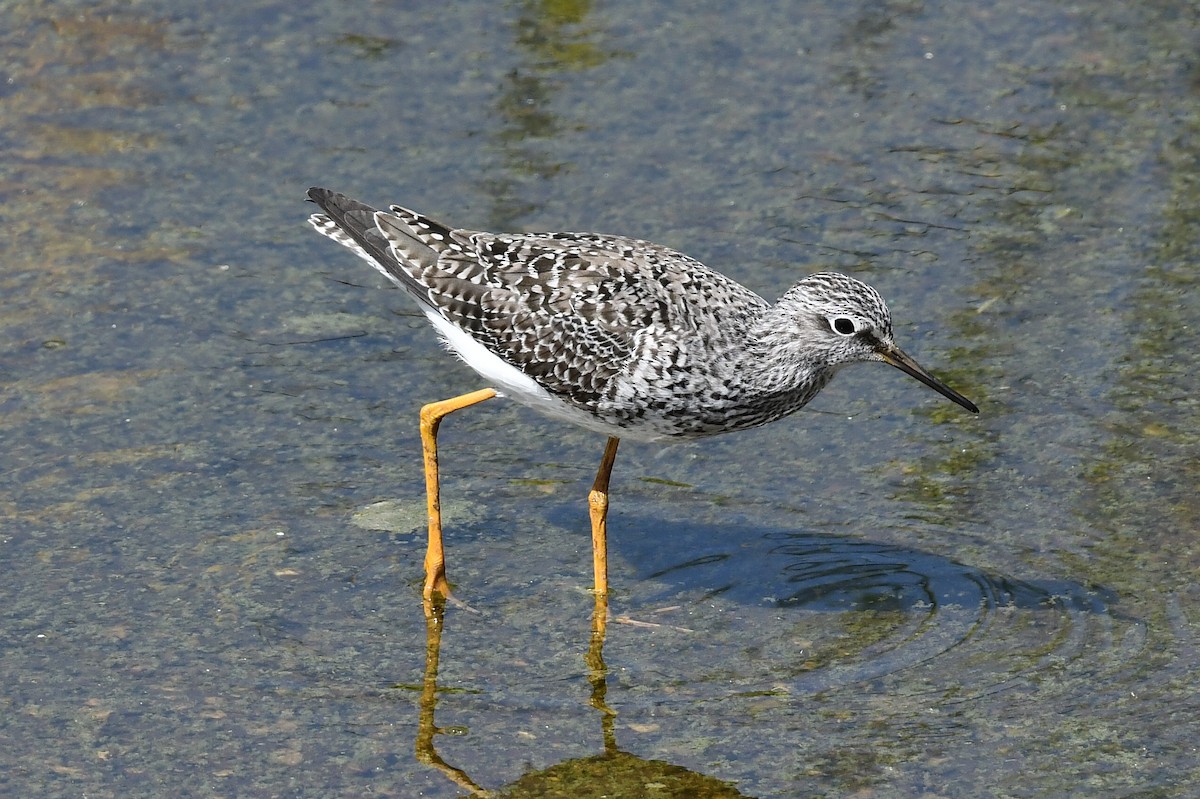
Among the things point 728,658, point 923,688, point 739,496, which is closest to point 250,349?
point 739,496

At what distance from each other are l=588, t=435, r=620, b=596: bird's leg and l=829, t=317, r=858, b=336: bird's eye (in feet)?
3.98

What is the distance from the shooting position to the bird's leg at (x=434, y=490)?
8211 mm

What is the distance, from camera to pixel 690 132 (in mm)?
11984

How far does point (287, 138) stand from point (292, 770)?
238 inches

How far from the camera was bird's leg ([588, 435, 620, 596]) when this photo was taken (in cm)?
827

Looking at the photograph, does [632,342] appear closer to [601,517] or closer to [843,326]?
[601,517]

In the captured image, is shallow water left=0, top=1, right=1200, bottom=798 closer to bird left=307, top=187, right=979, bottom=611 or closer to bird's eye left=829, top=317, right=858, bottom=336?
bird left=307, top=187, right=979, bottom=611

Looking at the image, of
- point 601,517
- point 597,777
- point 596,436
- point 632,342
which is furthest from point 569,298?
point 597,777

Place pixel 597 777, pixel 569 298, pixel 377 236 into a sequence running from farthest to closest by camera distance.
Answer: pixel 377 236, pixel 569 298, pixel 597 777

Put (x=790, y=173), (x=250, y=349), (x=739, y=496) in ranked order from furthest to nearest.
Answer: (x=790, y=173), (x=250, y=349), (x=739, y=496)

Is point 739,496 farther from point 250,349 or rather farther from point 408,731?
point 250,349

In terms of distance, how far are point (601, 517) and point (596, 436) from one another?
1295 millimetres

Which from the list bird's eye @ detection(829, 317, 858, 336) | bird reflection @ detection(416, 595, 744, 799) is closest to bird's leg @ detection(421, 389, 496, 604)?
bird reflection @ detection(416, 595, 744, 799)

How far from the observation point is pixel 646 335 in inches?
319
